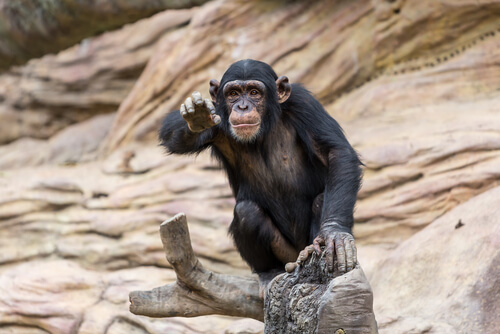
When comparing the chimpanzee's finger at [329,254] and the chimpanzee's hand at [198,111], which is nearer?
the chimpanzee's finger at [329,254]

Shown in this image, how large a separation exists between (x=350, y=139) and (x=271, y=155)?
275 centimetres

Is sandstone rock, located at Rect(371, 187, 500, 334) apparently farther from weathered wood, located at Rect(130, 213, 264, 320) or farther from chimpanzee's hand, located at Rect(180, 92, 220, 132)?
chimpanzee's hand, located at Rect(180, 92, 220, 132)

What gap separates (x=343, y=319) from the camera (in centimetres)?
291

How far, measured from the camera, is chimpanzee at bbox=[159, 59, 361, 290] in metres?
4.44

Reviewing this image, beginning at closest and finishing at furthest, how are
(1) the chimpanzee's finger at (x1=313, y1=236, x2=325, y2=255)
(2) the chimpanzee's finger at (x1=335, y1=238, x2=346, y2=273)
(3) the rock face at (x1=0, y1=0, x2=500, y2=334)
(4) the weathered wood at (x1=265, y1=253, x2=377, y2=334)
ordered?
(4) the weathered wood at (x1=265, y1=253, x2=377, y2=334) < (2) the chimpanzee's finger at (x1=335, y1=238, x2=346, y2=273) < (1) the chimpanzee's finger at (x1=313, y1=236, x2=325, y2=255) < (3) the rock face at (x1=0, y1=0, x2=500, y2=334)

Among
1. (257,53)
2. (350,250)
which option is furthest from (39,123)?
(350,250)

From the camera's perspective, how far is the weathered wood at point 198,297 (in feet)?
14.3

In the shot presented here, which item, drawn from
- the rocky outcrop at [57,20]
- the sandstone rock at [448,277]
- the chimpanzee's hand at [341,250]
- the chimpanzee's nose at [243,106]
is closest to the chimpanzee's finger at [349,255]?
the chimpanzee's hand at [341,250]

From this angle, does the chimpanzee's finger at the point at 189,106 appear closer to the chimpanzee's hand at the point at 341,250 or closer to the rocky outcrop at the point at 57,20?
the chimpanzee's hand at the point at 341,250

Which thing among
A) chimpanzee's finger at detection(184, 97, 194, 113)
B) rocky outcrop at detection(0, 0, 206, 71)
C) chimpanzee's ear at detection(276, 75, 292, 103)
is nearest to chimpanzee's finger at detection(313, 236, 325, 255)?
chimpanzee's finger at detection(184, 97, 194, 113)

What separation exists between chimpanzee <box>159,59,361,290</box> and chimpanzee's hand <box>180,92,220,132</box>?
529 mm

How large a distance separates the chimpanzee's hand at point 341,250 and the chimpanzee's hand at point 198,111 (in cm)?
102

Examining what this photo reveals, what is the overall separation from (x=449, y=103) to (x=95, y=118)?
19.9 feet

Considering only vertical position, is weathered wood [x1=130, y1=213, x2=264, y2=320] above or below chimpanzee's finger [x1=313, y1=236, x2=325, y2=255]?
below
